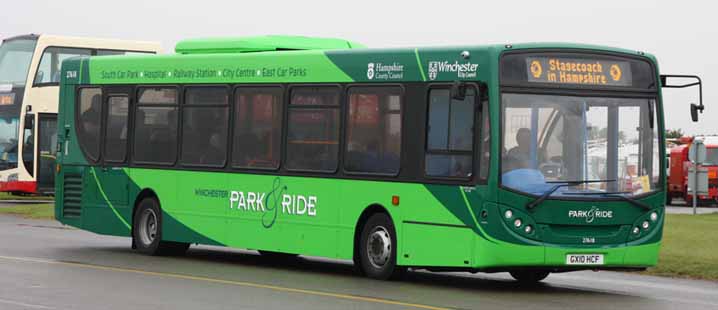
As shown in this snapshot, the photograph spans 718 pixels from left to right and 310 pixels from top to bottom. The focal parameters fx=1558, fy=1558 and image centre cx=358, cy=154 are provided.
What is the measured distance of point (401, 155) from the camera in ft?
58.8

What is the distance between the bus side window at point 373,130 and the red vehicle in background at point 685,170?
4149cm

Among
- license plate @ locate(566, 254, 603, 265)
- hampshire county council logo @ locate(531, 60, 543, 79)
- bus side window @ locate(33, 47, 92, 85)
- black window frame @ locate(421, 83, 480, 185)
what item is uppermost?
bus side window @ locate(33, 47, 92, 85)

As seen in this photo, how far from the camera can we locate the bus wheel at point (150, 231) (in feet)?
72.1

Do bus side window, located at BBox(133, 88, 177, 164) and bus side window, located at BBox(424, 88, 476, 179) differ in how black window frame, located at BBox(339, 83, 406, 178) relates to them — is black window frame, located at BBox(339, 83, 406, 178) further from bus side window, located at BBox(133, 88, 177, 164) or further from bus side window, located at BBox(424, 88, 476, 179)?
bus side window, located at BBox(133, 88, 177, 164)

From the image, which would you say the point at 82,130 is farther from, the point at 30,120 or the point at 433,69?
the point at 30,120

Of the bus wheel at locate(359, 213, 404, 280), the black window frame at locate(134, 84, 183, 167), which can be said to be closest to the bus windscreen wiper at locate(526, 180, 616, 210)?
the bus wheel at locate(359, 213, 404, 280)

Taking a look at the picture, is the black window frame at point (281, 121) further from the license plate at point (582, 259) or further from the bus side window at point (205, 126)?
the license plate at point (582, 259)

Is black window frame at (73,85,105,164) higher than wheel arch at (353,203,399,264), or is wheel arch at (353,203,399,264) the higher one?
black window frame at (73,85,105,164)

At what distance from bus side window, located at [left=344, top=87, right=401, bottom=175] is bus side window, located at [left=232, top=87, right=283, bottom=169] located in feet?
4.88

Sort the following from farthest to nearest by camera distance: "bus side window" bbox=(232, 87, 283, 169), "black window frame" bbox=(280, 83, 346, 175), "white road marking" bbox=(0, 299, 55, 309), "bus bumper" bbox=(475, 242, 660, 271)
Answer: "bus side window" bbox=(232, 87, 283, 169) < "black window frame" bbox=(280, 83, 346, 175) < "bus bumper" bbox=(475, 242, 660, 271) < "white road marking" bbox=(0, 299, 55, 309)

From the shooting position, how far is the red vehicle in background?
2302 inches

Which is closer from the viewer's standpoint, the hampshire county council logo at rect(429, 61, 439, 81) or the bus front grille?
the hampshire county council logo at rect(429, 61, 439, 81)

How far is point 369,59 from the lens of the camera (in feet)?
60.7

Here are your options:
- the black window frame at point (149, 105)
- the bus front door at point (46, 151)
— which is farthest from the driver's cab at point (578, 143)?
the bus front door at point (46, 151)
